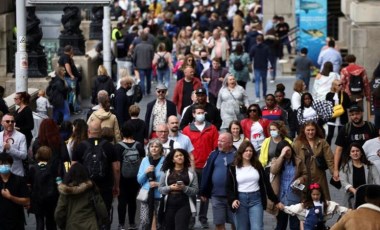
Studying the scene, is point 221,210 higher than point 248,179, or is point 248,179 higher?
point 248,179

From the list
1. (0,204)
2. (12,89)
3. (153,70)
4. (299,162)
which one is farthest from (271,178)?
(153,70)

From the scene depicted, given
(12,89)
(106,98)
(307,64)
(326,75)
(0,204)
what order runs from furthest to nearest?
(307,64)
(12,89)
(326,75)
(106,98)
(0,204)

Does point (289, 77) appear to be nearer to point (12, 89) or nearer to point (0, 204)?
point (12, 89)

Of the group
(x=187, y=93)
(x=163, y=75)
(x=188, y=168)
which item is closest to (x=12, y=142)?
(x=188, y=168)

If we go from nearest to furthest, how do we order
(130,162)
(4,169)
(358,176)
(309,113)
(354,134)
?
1. (4,169)
2. (358,176)
3. (130,162)
4. (354,134)
5. (309,113)

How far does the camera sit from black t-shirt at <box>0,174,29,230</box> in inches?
636

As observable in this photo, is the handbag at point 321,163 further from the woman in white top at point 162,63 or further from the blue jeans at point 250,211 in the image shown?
the woman in white top at point 162,63

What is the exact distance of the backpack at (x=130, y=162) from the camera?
58.2 feet

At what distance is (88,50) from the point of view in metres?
38.4

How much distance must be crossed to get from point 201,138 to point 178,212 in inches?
99.8

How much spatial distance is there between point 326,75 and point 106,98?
250 inches

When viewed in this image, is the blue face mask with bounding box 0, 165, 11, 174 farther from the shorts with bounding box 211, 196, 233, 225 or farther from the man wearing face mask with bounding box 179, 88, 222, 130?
the man wearing face mask with bounding box 179, 88, 222, 130

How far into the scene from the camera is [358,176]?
16938mm

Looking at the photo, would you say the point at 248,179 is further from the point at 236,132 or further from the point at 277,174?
the point at 236,132
